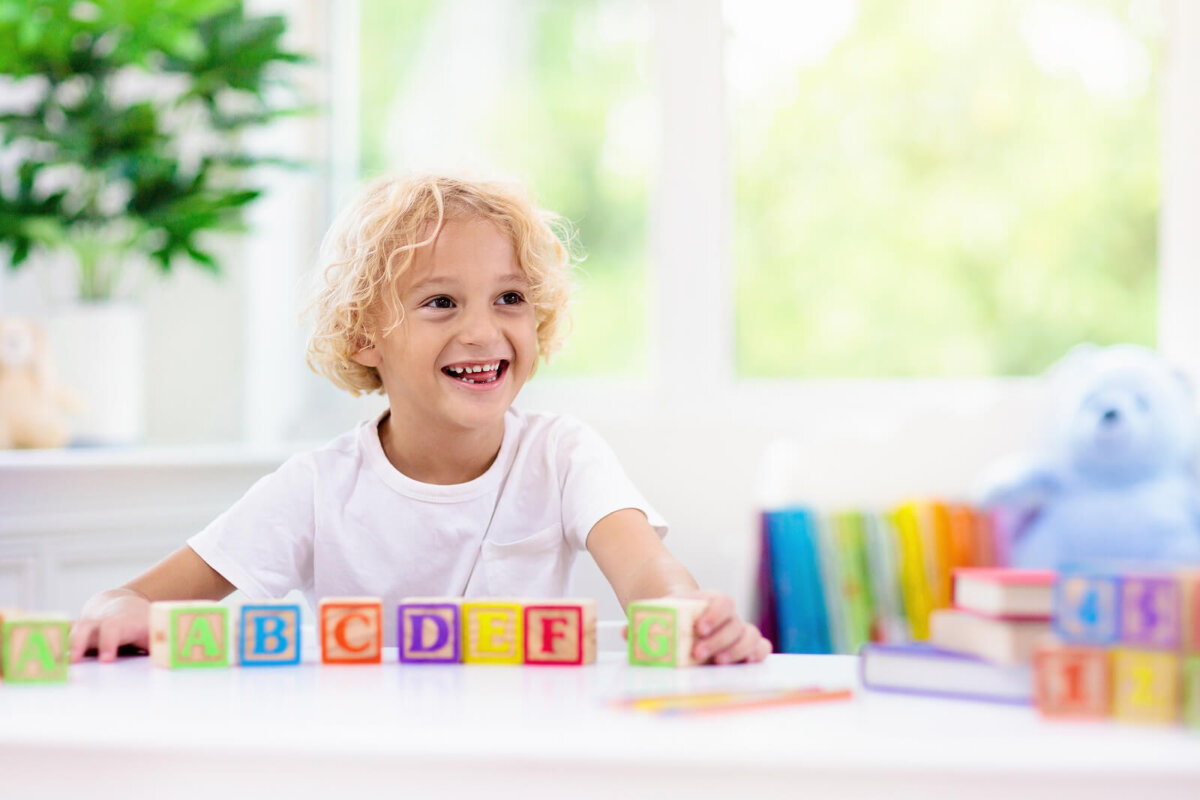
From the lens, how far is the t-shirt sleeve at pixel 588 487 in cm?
122

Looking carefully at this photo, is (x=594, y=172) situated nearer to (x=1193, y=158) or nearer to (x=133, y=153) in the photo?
(x=133, y=153)

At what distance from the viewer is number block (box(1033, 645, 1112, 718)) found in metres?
0.62

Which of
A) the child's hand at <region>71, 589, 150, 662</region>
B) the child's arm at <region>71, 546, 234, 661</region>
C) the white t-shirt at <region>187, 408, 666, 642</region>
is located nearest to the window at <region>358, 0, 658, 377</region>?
the white t-shirt at <region>187, 408, 666, 642</region>

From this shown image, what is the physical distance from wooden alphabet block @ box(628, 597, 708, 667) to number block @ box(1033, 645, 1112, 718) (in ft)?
0.91

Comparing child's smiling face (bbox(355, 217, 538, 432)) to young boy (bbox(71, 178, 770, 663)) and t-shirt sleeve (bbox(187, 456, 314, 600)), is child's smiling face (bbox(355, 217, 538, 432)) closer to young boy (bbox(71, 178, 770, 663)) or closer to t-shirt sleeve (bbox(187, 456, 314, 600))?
young boy (bbox(71, 178, 770, 663))

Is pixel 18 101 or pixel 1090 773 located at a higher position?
pixel 18 101

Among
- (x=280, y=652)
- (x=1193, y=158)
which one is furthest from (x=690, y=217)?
(x=280, y=652)

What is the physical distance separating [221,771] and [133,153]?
177 cm

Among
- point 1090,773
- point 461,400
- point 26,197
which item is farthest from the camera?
point 26,197

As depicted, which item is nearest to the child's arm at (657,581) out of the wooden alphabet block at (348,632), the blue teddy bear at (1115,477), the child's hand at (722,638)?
the child's hand at (722,638)

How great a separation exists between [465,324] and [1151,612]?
0.82m

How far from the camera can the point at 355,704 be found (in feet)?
2.29

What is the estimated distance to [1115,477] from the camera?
6.98 ft

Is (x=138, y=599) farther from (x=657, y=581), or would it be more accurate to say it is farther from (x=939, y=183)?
(x=939, y=183)
